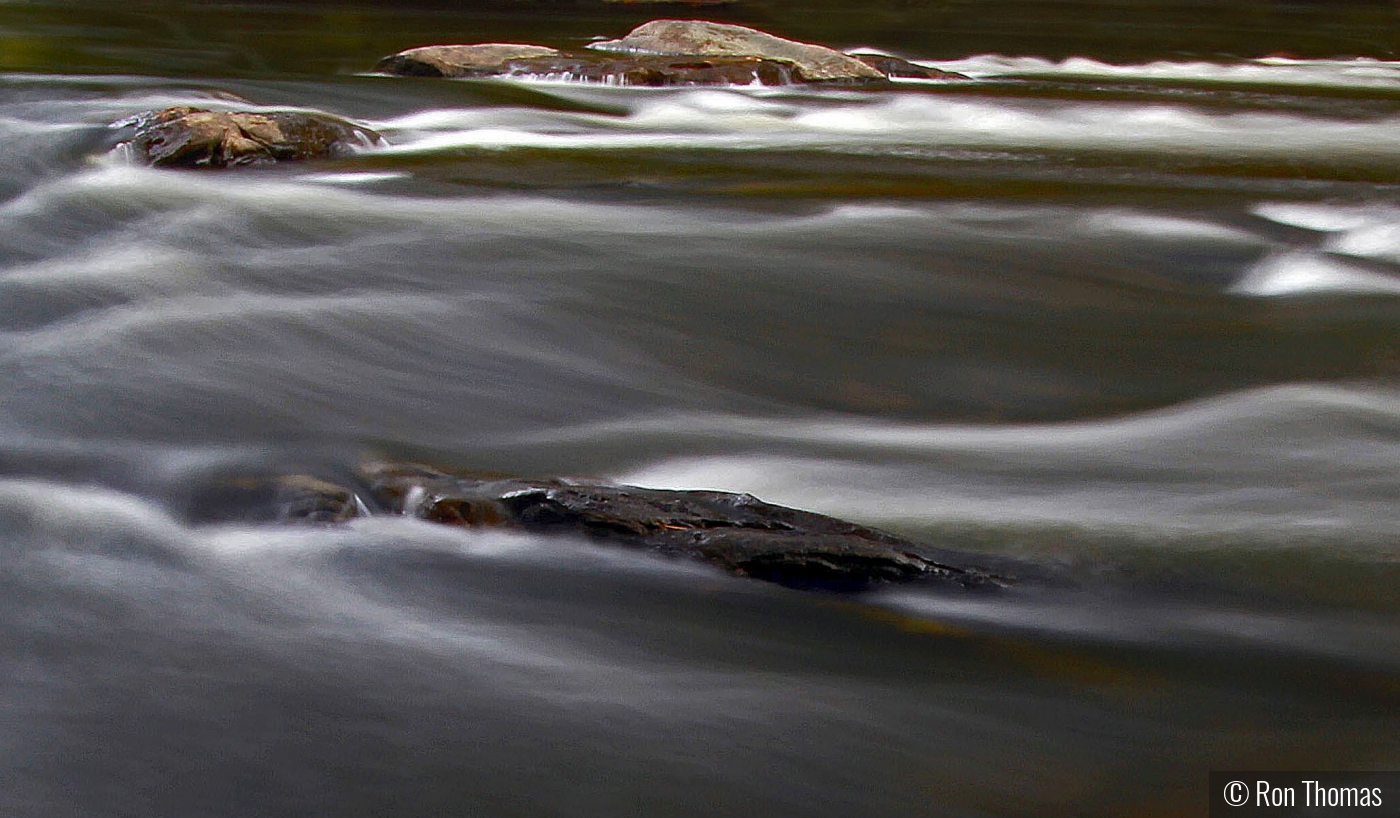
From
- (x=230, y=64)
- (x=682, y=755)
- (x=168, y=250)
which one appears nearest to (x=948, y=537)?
(x=682, y=755)

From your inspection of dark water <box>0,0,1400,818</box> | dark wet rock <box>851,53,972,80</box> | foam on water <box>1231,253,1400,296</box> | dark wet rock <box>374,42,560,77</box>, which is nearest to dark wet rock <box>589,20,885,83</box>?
dark wet rock <box>851,53,972,80</box>

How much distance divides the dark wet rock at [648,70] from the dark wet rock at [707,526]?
22.4ft

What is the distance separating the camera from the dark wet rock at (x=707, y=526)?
2.80 metres

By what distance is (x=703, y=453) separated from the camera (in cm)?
360

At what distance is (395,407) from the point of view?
385cm

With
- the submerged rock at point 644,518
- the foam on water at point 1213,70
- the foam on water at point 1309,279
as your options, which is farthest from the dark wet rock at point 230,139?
the foam on water at point 1213,70

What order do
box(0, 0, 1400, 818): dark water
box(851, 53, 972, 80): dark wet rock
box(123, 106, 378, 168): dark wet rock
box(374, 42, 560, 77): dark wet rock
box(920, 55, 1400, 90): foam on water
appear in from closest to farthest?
box(0, 0, 1400, 818): dark water, box(123, 106, 378, 168): dark wet rock, box(374, 42, 560, 77): dark wet rock, box(851, 53, 972, 80): dark wet rock, box(920, 55, 1400, 90): foam on water

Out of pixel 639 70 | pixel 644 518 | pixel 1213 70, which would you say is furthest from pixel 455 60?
pixel 644 518

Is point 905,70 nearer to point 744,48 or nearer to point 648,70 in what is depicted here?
point 744,48

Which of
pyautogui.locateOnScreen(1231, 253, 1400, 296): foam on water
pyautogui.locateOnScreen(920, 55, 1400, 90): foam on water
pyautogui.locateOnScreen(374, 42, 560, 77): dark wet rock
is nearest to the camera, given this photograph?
pyautogui.locateOnScreen(1231, 253, 1400, 296): foam on water

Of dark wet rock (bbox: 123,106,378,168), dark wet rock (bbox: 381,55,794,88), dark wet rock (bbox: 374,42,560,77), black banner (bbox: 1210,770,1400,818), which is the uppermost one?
dark wet rock (bbox: 374,42,560,77)

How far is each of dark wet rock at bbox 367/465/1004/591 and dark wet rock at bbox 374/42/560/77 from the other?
704 cm

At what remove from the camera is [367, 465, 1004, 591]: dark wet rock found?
2805 millimetres

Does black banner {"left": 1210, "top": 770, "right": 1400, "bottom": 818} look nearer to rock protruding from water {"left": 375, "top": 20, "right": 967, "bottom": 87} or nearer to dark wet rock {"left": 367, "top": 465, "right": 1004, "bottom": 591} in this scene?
dark wet rock {"left": 367, "top": 465, "right": 1004, "bottom": 591}
